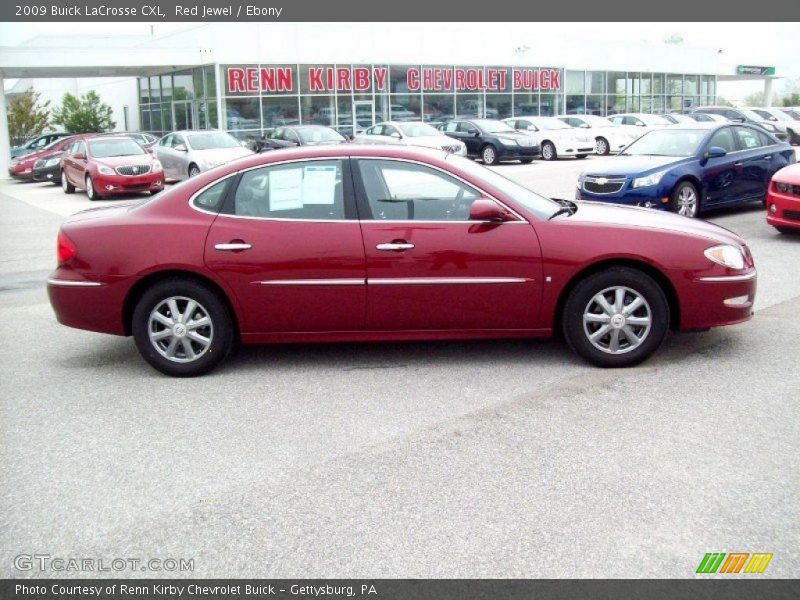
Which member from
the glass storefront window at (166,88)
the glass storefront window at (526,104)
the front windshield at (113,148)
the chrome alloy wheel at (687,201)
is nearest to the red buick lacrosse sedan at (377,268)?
the chrome alloy wheel at (687,201)

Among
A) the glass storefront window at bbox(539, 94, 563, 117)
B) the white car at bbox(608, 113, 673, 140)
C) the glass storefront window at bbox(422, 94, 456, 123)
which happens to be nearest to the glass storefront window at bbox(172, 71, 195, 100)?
the glass storefront window at bbox(422, 94, 456, 123)

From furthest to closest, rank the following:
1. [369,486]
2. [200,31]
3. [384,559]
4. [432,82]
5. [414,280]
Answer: [432,82], [200,31], [414,280], [369,486], [384,559]

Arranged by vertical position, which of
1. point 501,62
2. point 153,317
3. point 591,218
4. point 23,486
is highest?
point 501,62

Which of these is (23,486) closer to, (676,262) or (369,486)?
(369,486)

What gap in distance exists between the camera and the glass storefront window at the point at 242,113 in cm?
3759

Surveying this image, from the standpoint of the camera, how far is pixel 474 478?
14.2 ft

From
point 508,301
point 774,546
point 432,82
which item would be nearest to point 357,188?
point 508,301

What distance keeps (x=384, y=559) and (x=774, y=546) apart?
158cm

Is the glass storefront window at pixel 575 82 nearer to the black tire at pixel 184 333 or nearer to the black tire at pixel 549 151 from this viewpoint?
Result: the black tire at pixel 549 151

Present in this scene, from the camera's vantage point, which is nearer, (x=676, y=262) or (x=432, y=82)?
(x=676, y=262)

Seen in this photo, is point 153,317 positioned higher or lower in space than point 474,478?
higher

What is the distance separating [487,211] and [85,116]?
46833 millimetres

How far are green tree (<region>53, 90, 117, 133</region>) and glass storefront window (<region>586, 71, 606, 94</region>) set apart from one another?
87.6ft

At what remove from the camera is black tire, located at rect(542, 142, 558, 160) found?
32.2 metres
